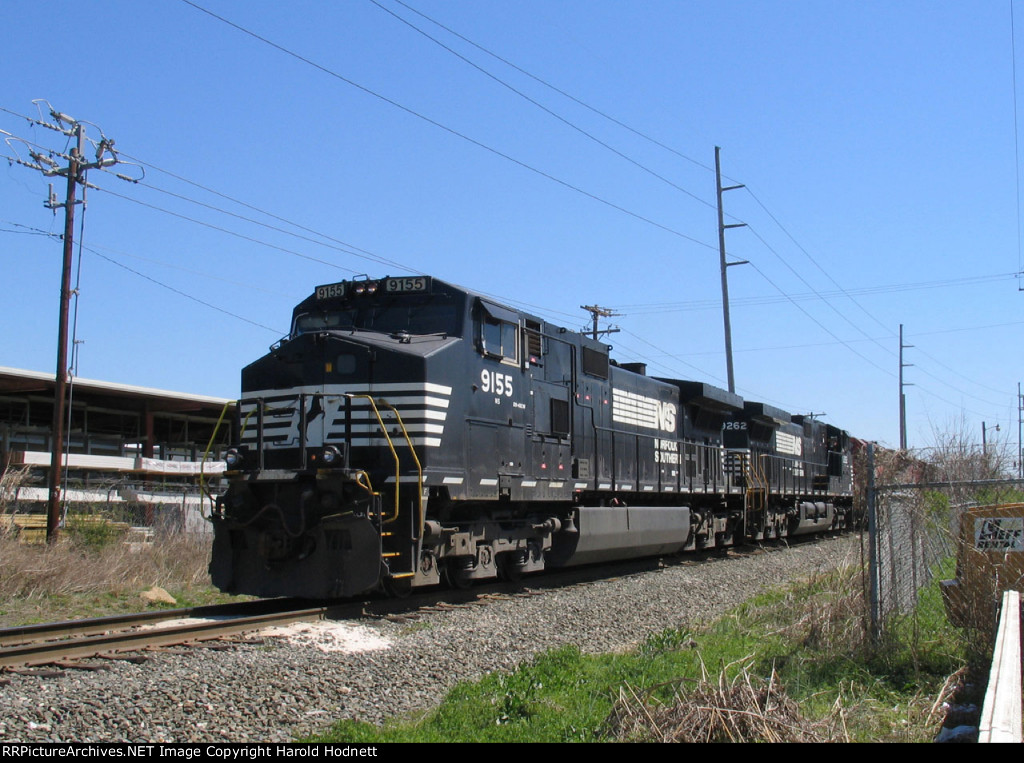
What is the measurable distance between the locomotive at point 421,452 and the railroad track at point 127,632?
0.45 meters

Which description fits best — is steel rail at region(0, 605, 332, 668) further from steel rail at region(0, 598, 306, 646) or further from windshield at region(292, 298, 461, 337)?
windshield at region(292, 298, 461, 337)

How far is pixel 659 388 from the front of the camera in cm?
1808

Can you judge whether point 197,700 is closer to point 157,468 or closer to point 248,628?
point 248,628

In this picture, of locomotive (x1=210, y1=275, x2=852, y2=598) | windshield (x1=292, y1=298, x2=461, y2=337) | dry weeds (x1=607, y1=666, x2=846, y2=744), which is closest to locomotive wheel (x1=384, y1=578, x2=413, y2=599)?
locomotive (x1=210, y1=275, x2=852, y2=598)

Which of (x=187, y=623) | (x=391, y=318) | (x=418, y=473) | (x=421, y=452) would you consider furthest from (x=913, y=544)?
(x=187, y=623)

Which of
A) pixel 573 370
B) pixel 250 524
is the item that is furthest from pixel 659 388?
pixel 250 524

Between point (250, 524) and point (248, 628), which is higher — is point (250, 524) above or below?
above

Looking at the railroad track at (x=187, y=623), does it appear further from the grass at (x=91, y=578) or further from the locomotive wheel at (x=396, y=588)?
the grass at (x=91, y=578)

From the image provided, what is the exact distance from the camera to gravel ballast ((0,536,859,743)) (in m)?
5.43

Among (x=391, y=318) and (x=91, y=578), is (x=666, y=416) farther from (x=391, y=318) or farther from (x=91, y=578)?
(x=91, y=578)

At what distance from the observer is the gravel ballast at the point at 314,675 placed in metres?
5.43

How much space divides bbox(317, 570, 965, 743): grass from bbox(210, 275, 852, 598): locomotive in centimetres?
292
